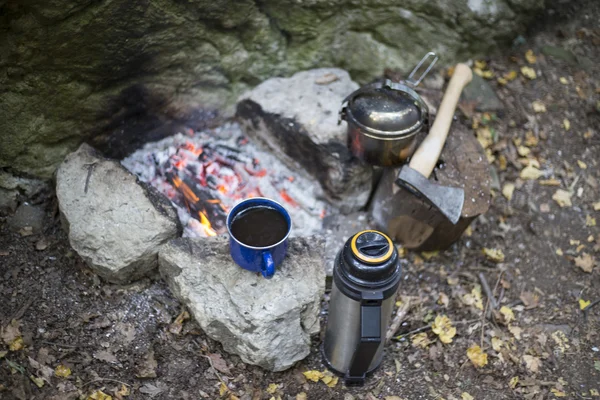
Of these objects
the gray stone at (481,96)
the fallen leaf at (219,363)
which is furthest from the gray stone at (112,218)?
the gray stone at (481,96)

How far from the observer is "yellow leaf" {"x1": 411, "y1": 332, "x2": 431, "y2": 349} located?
4.04 m

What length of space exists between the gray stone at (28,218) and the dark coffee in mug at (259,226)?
1555 millimetres

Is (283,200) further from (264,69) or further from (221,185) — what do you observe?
(264,69)

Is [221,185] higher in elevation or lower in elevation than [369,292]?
lower

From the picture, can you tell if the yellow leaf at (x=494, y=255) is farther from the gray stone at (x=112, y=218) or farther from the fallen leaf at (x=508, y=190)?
the gray stone at (x=112, y=218)

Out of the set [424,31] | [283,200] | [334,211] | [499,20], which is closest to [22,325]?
[283,200]

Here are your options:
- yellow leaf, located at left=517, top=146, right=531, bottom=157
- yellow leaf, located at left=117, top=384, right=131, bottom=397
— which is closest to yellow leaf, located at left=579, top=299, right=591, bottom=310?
yellow leaf, located at left=517, top=146, right=531, bottom=157

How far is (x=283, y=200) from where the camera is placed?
182 inches

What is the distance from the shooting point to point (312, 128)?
14.7ft

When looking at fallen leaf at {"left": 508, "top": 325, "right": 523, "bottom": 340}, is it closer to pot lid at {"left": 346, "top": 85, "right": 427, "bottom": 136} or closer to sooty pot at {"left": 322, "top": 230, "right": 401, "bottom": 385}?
sooty pot at {"left": 322, "top": 230, "right": 401, "bottom": 385}

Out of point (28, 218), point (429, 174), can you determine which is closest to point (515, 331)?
point (429, 174)

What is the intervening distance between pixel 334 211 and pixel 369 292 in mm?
1420

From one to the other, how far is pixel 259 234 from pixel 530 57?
12.1 ft

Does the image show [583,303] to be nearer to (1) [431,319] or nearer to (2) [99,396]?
(1) [431,319]
